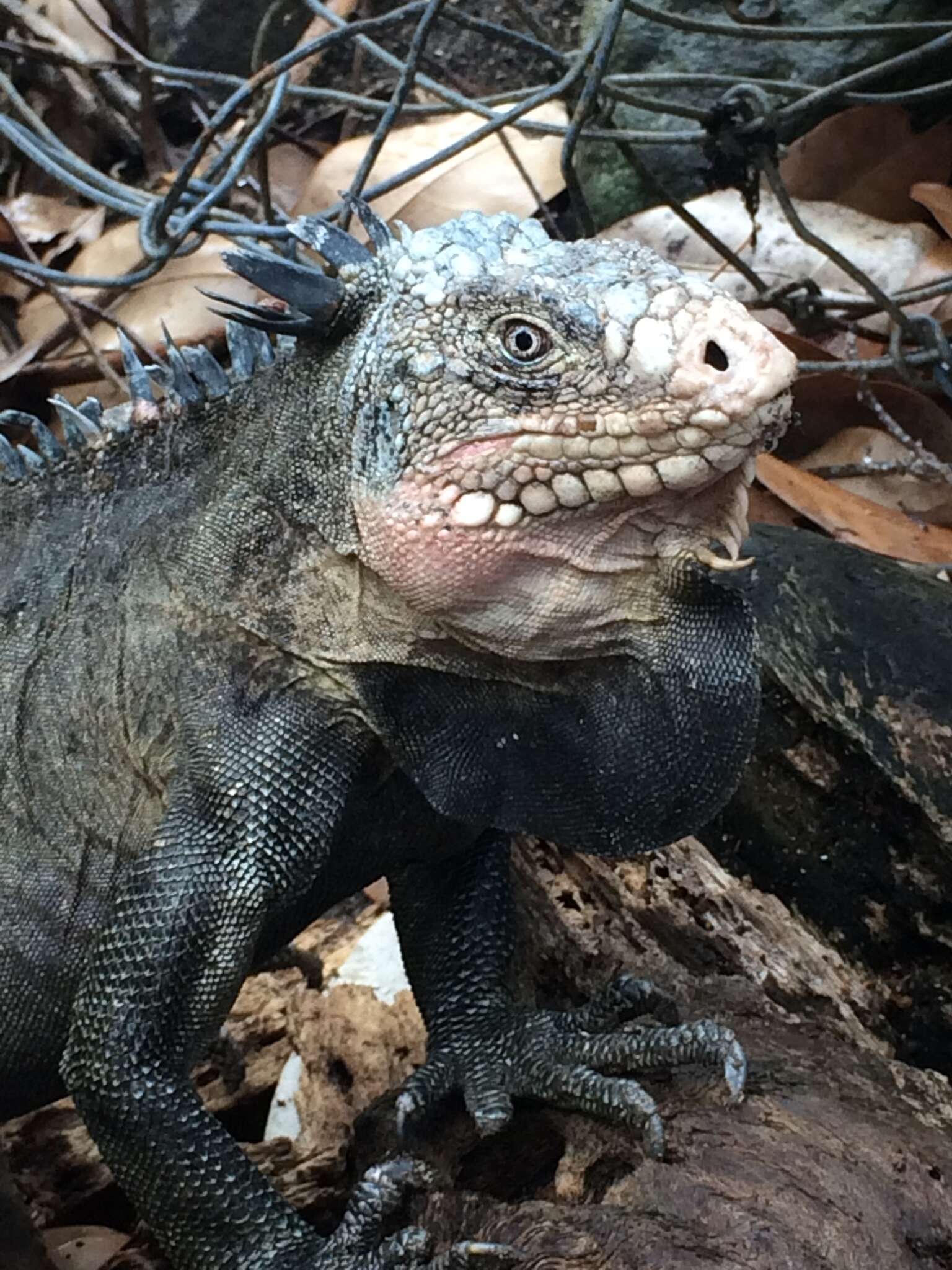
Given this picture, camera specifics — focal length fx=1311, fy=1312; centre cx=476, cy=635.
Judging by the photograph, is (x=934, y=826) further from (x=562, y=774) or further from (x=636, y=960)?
(x=562, y=774)

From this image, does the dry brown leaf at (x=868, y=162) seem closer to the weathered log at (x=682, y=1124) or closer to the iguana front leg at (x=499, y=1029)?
the weathered log at (x=682, y=1124)

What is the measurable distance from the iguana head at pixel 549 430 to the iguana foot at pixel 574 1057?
0.69 metres

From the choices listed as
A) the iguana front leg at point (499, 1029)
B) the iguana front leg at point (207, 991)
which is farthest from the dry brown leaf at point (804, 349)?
the iguana front leg at point (207, 991)

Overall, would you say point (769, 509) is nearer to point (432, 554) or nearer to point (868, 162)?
point (868, 162)

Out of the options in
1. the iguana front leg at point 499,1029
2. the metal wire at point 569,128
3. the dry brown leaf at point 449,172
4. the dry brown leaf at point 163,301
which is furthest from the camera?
the dry brown leaf at point 449,172

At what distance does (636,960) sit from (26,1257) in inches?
51.8

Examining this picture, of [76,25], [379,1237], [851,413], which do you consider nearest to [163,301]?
[76,25]

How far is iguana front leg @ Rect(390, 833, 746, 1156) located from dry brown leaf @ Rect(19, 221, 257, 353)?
2.03 metres

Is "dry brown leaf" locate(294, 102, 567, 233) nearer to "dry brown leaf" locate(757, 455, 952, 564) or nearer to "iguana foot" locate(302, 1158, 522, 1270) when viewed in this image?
"dry brown leaf" locate(757, 455, 952, 564)

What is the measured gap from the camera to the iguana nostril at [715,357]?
1.74m

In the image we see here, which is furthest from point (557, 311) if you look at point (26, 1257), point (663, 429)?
point (26, 1257)

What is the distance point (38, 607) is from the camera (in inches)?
95.6

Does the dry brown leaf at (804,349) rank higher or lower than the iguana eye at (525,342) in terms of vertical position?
lower

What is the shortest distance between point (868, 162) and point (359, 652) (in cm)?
304
